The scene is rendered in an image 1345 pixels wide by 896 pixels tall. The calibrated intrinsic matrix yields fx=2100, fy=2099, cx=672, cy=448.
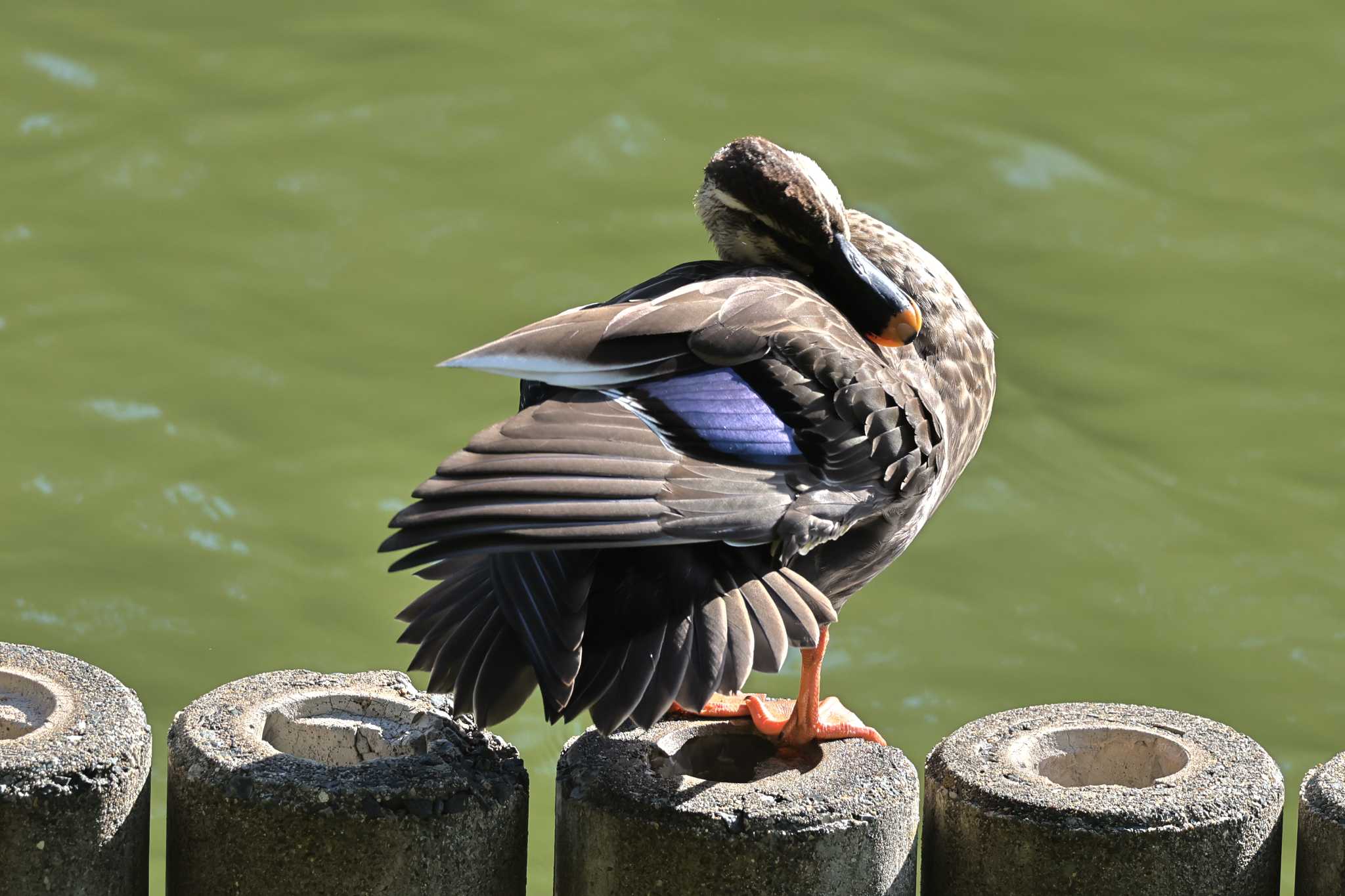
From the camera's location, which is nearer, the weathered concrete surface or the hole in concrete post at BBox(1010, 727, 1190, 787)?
the weathered concrete surface

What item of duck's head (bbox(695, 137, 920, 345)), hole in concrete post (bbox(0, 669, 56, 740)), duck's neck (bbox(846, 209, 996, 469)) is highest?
duck's head (bbox(695, 137, 920, 345))

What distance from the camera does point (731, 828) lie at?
272cm

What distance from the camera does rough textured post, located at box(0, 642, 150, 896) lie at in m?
2.69

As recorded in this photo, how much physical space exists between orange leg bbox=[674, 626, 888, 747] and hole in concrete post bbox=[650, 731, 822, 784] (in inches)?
1.0

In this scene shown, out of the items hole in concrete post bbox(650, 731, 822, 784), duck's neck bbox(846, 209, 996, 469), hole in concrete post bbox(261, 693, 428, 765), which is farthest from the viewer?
duck's neck bbox(846, 209, 996, 469)

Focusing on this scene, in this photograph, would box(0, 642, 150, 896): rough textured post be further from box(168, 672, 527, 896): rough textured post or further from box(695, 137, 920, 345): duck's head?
box(695, 137, 920, 345): duck's head

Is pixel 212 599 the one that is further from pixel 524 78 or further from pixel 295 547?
pixel 524 78

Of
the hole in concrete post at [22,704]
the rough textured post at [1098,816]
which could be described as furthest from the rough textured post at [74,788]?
the rough textured post at [1098,816]

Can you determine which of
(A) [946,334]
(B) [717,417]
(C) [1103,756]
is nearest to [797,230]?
(A) [946,334]

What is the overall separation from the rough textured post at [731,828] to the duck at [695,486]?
113mm

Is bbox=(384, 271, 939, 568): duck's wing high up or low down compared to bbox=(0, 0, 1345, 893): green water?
up

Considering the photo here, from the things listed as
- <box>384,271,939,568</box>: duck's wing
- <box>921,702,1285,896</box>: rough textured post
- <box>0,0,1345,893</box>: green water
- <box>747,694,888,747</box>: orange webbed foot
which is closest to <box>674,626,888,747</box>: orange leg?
<box>747,694,888,747</box>: orange webbed foot

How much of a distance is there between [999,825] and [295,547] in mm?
3141

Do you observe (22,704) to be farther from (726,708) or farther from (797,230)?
(797,230)
